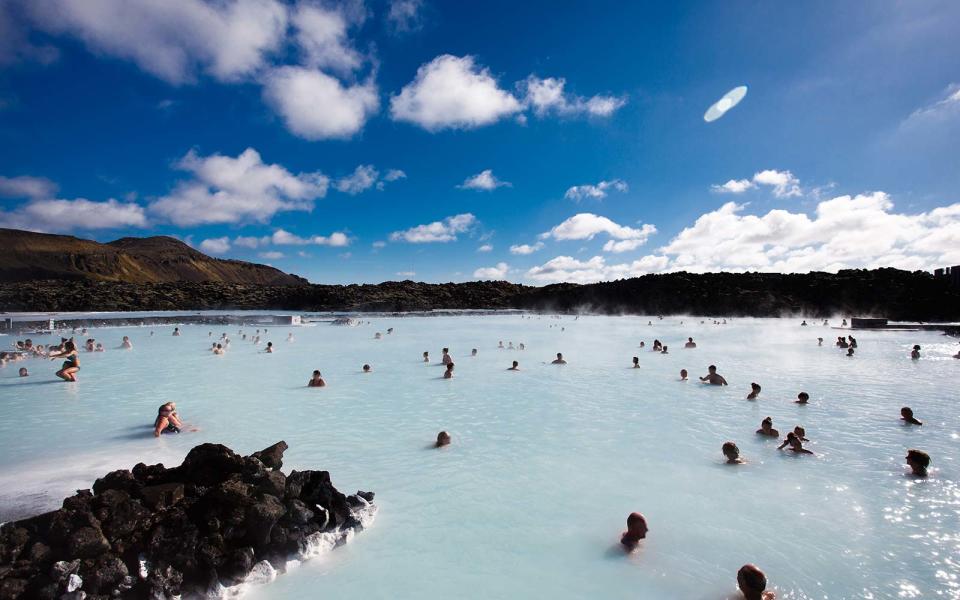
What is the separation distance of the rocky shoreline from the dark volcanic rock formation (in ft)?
148

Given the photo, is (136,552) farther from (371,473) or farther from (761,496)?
(761,496)

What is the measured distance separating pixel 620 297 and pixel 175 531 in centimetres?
5843

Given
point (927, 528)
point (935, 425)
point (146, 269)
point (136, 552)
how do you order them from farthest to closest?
point (146, 269), point (935, 425), point (927, 528), point (136, 552)

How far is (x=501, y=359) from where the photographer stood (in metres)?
18.0

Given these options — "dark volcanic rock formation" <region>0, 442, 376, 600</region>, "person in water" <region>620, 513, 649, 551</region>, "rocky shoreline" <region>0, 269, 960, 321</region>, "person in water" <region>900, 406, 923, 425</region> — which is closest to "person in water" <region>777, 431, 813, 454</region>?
"person in water" <region>900, 406, 923, 425</region>

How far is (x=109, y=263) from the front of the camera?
85875mm

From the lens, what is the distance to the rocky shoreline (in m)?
41.7

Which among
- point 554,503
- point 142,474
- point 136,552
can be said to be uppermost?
point 142,474

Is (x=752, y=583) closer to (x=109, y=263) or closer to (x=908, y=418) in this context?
(x=908, y=418)

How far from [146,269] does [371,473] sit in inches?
Result: 4493

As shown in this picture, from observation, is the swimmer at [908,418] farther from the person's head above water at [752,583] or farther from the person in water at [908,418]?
the person's head above water at [752,583]

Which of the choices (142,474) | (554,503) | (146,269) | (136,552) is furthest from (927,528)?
(146,269)

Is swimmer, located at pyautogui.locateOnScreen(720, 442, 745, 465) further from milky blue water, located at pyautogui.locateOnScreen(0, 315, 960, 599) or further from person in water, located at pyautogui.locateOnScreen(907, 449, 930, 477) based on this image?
person in water, located at pyautogui.locateOnScreen(907, 449, 930, 477)

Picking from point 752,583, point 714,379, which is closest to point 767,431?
point 752,583
